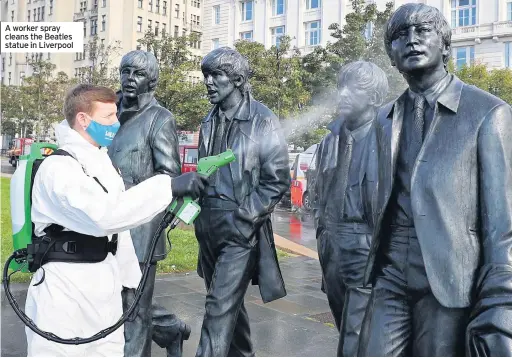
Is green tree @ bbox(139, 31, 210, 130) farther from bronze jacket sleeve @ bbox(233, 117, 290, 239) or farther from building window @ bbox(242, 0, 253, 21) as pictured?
bronze jacket sleeve @ bbox(233, 117, 290, 239)

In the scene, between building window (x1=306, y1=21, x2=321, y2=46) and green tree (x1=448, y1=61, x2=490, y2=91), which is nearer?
green tree (x1=448, y1=61, x2=490, y2=91)

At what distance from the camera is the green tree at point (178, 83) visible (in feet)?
89.2

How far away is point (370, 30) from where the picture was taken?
21.5 metres

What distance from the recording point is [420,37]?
236 cm

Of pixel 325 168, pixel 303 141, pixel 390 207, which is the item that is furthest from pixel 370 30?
pixel 390 207

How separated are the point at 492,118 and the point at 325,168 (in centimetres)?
200

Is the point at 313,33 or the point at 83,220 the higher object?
the point at 313,33

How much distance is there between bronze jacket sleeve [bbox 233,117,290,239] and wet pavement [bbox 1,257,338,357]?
146 cm

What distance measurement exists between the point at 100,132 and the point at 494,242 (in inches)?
66.8

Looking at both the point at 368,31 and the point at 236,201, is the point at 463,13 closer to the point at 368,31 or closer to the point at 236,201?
the point at 368,31

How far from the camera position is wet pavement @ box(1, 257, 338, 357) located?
4.99 meters

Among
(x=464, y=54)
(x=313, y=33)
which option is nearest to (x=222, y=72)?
(x=313, y=33)

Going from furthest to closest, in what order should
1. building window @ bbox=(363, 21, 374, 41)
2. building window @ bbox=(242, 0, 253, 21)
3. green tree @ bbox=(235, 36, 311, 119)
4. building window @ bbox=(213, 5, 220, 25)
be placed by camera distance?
1. building window @ bbox=(213, 5, 220, 25)
2. building window @ bbox=(242, 0, 253, 21)
3. green tree @ bbox=(235, 36, 311, 119)
4. building window @ bbox=(363, 21, 374, 41)

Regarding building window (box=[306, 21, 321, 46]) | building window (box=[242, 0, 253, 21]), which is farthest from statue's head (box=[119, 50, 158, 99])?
building window (box=[242, 0, 253, 21])
